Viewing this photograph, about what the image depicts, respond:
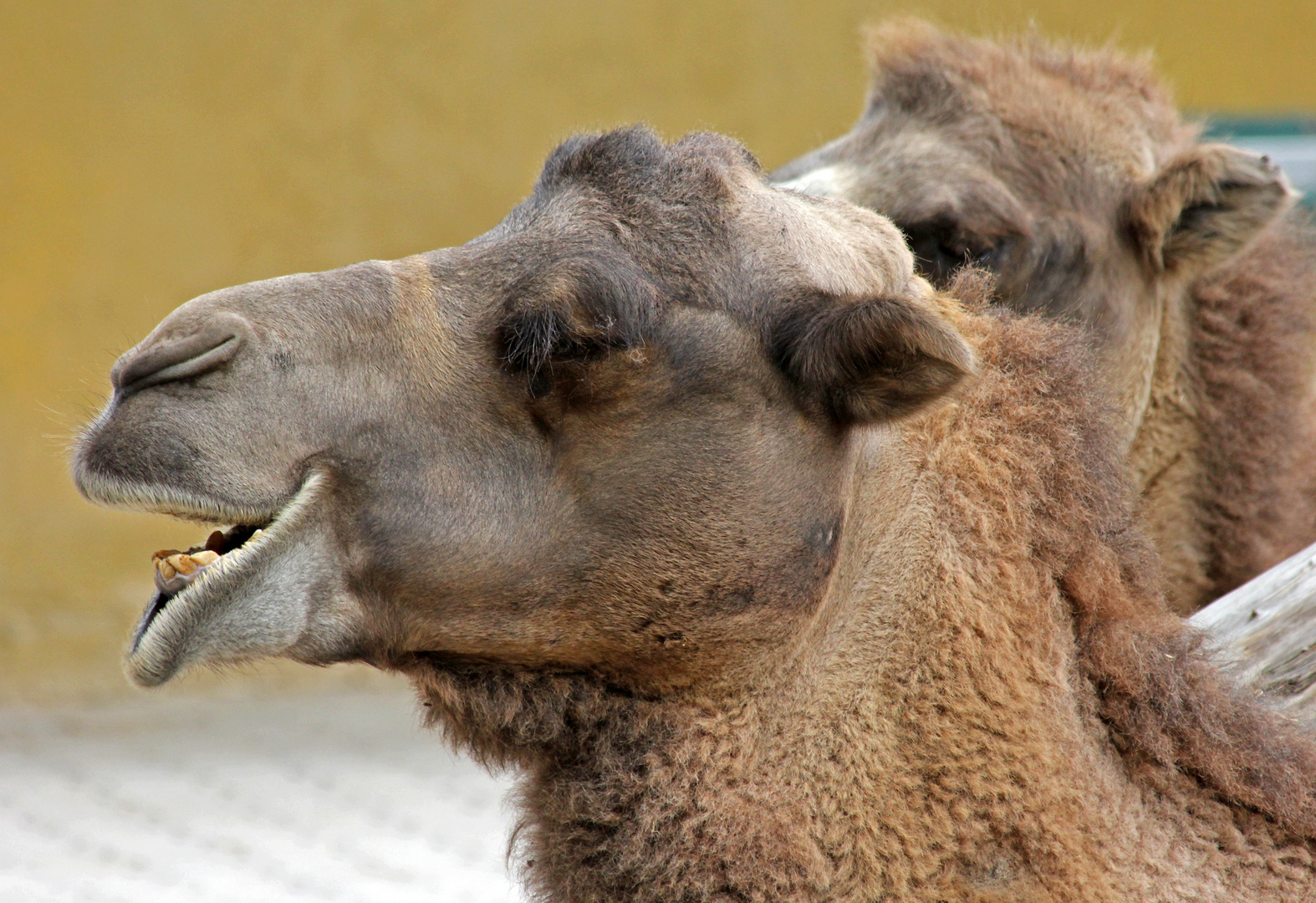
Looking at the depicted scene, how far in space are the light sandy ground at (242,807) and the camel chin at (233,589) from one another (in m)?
4.84

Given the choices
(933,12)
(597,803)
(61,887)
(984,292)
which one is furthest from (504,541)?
(933,12)

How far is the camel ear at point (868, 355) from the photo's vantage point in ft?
7.92

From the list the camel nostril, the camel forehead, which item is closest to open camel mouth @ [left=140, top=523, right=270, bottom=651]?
the camel nostril

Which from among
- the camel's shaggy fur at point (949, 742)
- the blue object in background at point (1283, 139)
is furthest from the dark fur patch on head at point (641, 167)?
the blue object in background at point (1283, 139)

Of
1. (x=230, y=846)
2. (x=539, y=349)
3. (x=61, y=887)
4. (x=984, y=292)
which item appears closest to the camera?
(x=539, y=349)

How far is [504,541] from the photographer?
2453mm

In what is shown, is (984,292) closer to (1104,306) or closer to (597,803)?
(597,803)

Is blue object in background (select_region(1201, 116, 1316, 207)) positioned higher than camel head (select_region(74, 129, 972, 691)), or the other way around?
blue object in background (select_region(1201, 116, 1316, 207))

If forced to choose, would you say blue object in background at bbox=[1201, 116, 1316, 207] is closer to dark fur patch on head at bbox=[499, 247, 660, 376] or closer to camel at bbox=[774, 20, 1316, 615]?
camel at bbox=[774, 20, 1316, 615]

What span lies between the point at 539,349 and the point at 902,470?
0.74 metres

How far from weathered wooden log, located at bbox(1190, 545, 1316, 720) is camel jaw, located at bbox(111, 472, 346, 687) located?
1.73 meters

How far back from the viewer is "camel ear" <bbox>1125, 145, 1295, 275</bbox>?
15.5ft

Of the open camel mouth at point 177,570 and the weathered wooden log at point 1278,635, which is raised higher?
the open camel mouth at point 177,570

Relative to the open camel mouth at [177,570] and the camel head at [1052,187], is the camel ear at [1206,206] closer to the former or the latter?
the camel head at [1052,187]
